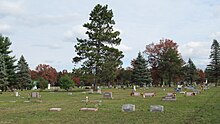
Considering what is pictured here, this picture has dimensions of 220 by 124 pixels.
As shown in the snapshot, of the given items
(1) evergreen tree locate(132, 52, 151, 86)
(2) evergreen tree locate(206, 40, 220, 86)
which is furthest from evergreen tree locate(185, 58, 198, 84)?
(1) evergreen tree locate(132, 52, 151, 86)

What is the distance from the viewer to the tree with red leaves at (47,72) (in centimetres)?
10875

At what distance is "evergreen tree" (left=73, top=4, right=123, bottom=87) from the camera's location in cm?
5109

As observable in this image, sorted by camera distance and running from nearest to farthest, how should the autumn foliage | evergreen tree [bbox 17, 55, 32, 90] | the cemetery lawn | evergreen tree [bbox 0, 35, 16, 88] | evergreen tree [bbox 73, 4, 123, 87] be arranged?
the cemetery lawn → evergreen tree [bbox 73, 4, 123, 87] → evergreen tree [bbox 0, 35, 16, 88] → evergreen tree [bbox 17, 55, 32, 90] → the autumn foliage

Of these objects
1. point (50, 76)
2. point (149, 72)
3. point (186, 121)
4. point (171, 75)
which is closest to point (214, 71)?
point (171, 75)

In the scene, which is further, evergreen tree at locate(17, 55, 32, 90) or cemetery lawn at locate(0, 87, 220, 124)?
evergreen tree at locate(17, 55, 32, 90)

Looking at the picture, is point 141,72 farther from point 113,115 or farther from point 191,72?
point 113,115

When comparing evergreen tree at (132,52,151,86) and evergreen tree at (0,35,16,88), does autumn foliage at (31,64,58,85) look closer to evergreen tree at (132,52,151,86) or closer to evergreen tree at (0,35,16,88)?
evergreen tree at (132,52,151,86)

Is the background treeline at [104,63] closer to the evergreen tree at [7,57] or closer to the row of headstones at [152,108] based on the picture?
the evergreen tree at [7,57]

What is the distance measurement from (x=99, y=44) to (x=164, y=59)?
31.6 m

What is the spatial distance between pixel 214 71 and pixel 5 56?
55985mm

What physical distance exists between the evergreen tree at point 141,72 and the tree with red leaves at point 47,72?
128 ft

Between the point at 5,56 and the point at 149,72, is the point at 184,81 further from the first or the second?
the point at 5,56

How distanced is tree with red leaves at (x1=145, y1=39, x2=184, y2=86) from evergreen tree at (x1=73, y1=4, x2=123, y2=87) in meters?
28.4

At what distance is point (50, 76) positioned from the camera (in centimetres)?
10900
